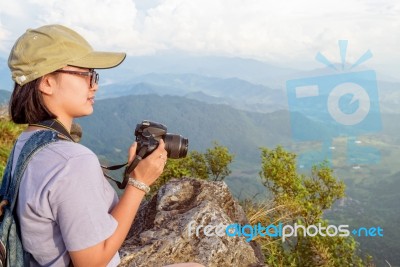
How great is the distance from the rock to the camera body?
1.22m

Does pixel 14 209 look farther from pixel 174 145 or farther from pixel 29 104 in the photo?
pixel 174 145

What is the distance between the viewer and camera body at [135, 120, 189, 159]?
2.36 m

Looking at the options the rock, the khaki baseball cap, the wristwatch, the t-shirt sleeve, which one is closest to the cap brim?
the khaki baseball cap

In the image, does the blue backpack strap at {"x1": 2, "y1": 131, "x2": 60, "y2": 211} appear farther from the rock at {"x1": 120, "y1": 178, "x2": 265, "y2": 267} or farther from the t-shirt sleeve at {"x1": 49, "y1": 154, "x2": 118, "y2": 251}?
the rock at {"x1": 120, "y1": 178, "x2": 265, "y2": 267}

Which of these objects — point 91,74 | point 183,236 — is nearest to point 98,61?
point 91,74

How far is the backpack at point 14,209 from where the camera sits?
72.6 inches

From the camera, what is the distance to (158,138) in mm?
2439

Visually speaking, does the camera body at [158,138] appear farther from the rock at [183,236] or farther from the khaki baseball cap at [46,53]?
the rock at [183,236]

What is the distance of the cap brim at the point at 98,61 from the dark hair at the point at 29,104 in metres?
0.21

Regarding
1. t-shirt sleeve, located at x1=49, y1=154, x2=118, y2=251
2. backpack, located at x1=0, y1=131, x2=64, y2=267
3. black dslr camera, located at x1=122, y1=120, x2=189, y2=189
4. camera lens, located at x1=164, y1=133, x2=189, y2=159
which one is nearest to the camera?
t-shirt sleeve, located at x1=49, y1=154, x2=118, y2=251

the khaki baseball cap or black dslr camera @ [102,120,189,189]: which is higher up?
the khaki baseball cap

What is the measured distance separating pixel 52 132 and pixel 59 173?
256mm

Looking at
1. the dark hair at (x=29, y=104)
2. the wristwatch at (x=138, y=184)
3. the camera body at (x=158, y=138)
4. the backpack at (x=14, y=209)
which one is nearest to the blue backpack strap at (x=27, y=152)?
the backpack at (x=14, y=209)

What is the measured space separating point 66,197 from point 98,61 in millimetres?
688
